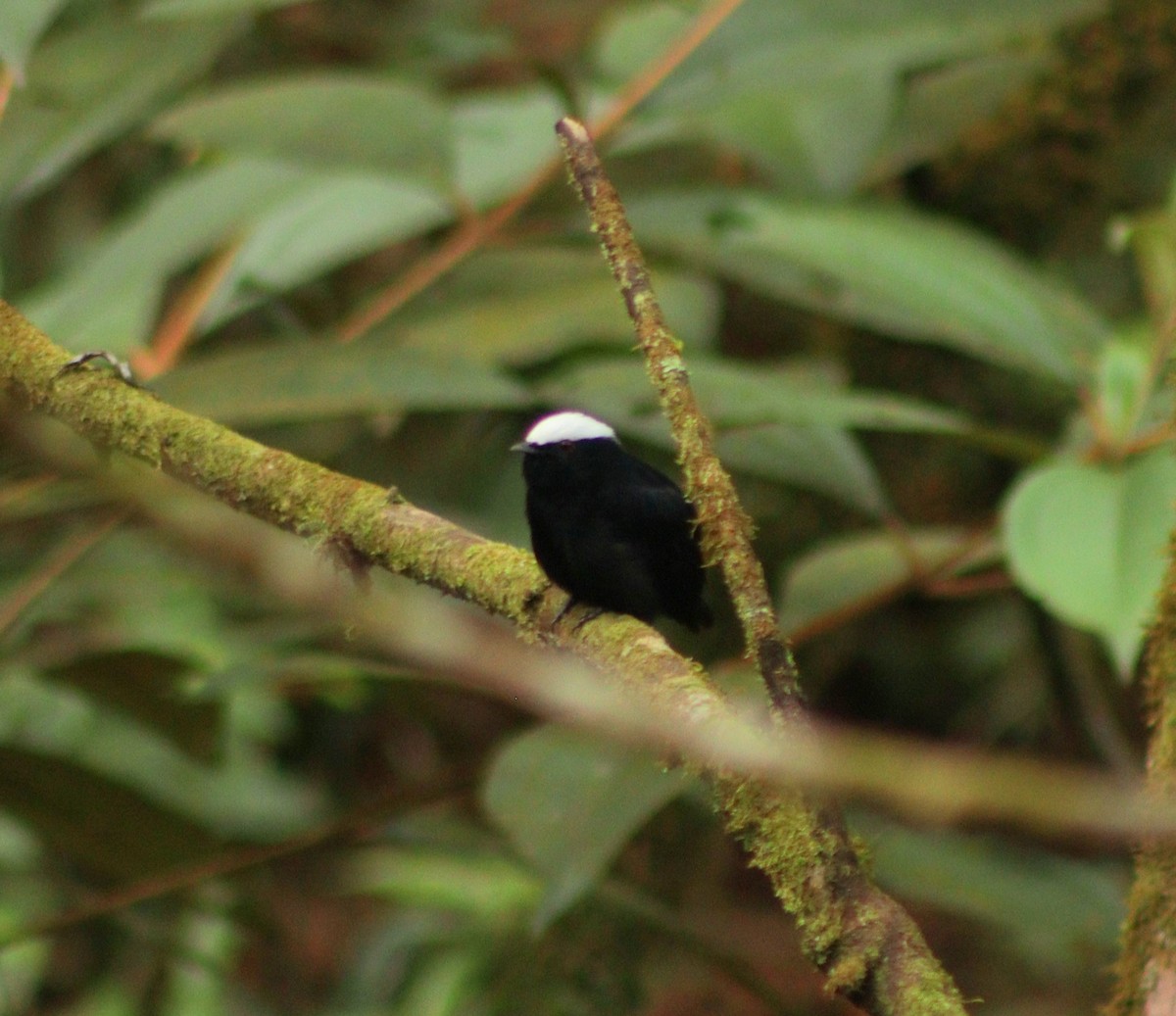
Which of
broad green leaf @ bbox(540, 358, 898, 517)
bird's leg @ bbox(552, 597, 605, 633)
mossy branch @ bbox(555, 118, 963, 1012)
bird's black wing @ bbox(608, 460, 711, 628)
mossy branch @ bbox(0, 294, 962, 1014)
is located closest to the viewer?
mossy branch @ bbox(555, 118, 963, 1012)

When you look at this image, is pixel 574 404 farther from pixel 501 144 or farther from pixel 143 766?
pixel 143 766

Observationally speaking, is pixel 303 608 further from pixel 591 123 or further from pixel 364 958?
pixel 364 958

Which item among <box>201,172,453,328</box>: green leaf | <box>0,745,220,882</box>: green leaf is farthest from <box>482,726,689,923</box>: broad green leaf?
<box>201,172,453,328</box>: green leaf

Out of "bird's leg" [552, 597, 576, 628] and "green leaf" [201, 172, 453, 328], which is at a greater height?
"green leaf" [201, 172, 453, 328]

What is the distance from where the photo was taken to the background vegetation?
264cm

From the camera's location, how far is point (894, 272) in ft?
9.30

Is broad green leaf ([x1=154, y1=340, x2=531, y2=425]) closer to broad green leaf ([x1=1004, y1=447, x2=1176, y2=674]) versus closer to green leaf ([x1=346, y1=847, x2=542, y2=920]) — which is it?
broad green leaf ([x1=1004, y1=447, x2=1176, y2=674])

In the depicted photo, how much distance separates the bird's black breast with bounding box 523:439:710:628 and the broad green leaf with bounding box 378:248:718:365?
2.09 ft

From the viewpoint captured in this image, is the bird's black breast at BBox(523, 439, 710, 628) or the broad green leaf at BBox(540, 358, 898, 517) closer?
the bird's black breast at BBox(523, 439, 710, 628)

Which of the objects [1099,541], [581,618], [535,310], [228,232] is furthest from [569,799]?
[228,232]

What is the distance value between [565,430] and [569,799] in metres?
0.67

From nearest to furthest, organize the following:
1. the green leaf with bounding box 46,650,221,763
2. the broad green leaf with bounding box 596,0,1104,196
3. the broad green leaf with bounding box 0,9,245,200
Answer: the green leaf with bounding box 46,650,221,763, the broad green leaf with bounding box 0,9,245,200, the broad green leaf with bounding box 596,0,1104,196

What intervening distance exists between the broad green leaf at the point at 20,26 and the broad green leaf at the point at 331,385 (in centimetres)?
62

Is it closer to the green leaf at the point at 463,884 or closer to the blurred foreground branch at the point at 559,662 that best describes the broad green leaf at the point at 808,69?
the blurred foreground branch at the point at 559,662
